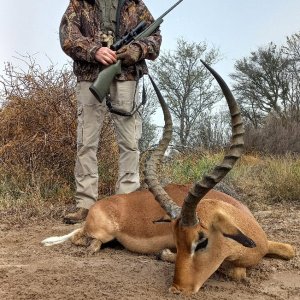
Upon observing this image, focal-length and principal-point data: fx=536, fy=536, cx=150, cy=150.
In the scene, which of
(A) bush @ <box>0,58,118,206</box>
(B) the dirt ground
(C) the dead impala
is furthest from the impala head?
(A) bush @ <box>0,58,118,206</box>

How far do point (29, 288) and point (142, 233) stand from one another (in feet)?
5.60

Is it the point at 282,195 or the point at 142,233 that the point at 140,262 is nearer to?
the point at 142,233

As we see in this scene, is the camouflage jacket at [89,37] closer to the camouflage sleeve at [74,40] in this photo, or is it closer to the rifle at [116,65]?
the camouflage sleeve at [74,40]

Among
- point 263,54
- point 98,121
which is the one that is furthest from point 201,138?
point 98,121

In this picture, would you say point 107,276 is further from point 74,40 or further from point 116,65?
point 74,40

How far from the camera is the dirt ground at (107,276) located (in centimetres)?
402

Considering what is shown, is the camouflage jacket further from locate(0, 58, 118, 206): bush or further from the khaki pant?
locate(0, 58, 118, 206): bush

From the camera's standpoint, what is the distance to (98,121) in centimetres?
670

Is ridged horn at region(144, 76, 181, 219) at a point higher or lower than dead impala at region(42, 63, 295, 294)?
higher

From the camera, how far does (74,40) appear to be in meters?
6.46

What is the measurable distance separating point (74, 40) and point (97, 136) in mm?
1206

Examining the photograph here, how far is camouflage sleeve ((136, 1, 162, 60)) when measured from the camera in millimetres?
6553

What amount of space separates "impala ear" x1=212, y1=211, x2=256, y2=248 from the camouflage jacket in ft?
9.37

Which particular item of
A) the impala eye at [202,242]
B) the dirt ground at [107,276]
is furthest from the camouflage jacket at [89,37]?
the impala eye at [202,242]
